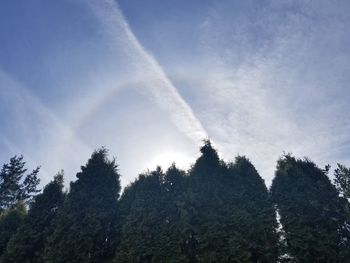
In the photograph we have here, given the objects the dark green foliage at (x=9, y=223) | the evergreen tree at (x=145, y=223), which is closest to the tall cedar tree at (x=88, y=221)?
the evergreen tree at (x=145, y=223)

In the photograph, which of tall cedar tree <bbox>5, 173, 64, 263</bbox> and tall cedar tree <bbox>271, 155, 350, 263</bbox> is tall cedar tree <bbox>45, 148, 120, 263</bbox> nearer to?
tall cedar tree <bbox>5, 173, 64, 263</bbox>

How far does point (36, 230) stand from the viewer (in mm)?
22281

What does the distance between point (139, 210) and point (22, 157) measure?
4717 cm

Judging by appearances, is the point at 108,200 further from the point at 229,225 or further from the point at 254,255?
the point at 254,255

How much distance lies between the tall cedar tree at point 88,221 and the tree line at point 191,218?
0.07 meters

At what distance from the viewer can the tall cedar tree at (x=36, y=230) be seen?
21.0m

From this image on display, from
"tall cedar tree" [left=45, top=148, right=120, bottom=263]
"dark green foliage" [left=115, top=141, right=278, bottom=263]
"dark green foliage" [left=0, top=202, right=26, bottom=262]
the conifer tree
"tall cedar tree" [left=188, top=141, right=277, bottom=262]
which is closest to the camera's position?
"tall cedar tree" [left=188, top=141, right=277, bottom=262]

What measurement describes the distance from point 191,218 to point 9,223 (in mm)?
17165

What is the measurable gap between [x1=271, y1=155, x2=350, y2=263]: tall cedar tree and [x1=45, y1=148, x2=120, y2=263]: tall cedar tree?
13144mm

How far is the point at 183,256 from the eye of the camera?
18141 mm

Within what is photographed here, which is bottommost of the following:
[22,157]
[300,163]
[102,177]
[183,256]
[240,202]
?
[183,256]

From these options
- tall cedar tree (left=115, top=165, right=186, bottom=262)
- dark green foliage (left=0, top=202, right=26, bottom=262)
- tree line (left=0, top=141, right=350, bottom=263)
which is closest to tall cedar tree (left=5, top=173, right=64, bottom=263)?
tree line (left=0, top=141, right=350, bottom=263)

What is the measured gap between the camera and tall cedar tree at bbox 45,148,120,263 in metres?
19.9

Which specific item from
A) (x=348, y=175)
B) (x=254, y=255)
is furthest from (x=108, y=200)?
(x=348, y=175)
